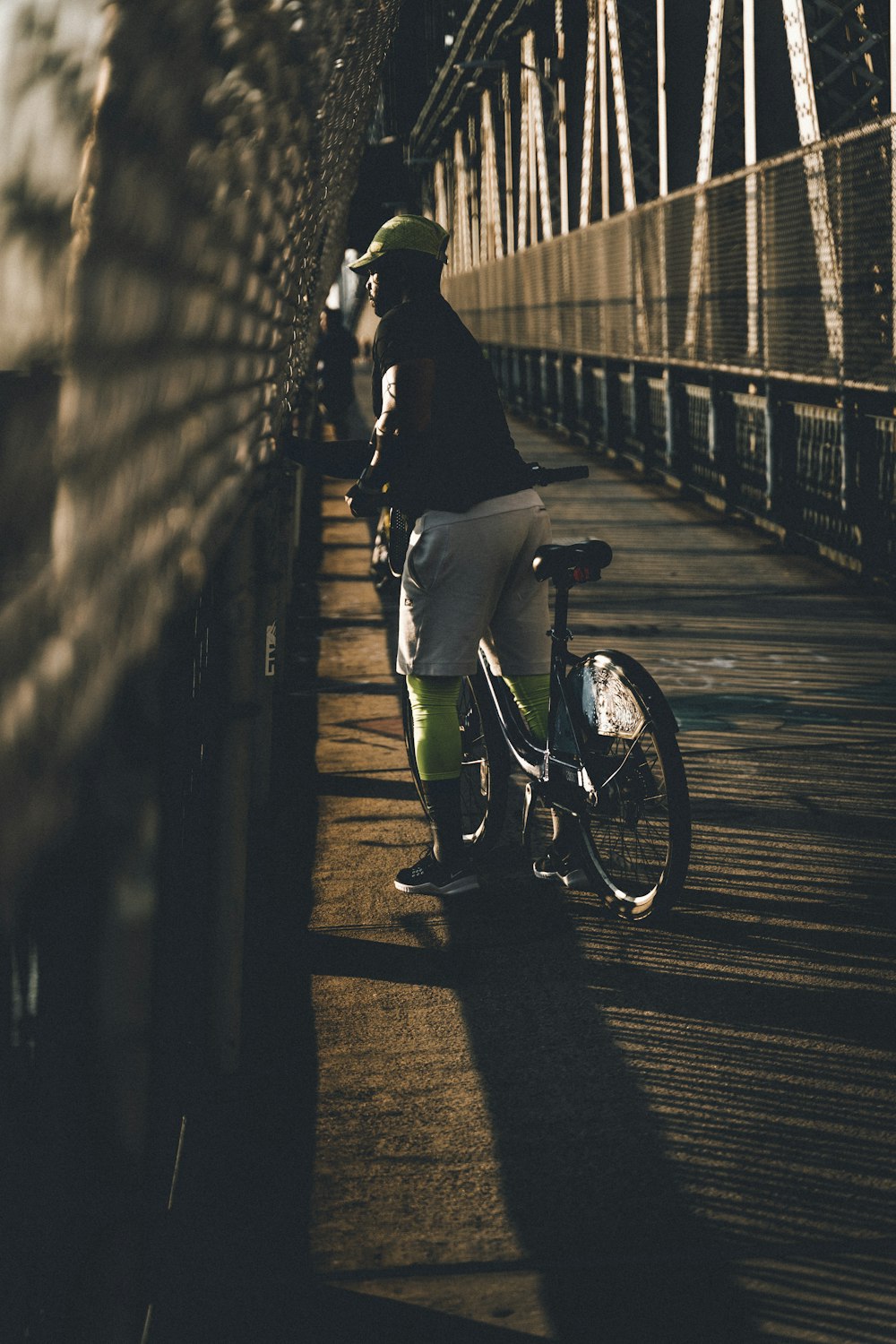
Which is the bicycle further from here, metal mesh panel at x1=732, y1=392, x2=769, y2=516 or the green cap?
metal mesh panel at x1=732, y1=392, x2=769, y2=516

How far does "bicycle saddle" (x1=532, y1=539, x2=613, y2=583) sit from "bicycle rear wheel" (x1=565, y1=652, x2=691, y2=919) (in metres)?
0.22

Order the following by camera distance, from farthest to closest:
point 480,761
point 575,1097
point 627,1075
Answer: point 480,761, point 627,1075, point 575,1097

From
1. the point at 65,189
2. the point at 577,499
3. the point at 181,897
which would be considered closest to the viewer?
the point at 65,189

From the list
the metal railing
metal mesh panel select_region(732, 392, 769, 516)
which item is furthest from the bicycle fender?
metal mesh panel select_region(732, 392, 769, 516)

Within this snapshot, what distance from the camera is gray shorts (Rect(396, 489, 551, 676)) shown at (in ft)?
14.7

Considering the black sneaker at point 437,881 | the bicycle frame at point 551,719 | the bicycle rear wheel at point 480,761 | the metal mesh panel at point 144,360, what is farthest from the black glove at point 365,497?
the metal mesh panel at point 144,360

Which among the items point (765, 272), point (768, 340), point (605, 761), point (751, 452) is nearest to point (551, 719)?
point (605, 761)

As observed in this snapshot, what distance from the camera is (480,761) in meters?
5.16

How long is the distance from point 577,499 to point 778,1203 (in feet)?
40.6

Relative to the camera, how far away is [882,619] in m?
8.78

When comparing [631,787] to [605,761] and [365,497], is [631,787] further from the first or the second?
[365,497]

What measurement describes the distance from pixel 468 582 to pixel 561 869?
86 cm

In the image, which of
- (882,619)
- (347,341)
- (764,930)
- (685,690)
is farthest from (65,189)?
(347,341)

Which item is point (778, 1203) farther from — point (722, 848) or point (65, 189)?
point (65, 189)
